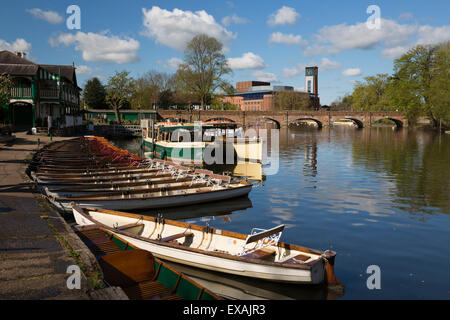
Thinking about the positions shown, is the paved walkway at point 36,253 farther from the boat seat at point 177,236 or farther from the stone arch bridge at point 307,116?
the stone arch bridge at point 307,116

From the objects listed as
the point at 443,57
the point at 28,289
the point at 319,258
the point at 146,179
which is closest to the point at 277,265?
the point at 319,258

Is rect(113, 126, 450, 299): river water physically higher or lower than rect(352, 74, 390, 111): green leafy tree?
lower

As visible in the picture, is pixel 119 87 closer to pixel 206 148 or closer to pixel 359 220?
pixel 206 148

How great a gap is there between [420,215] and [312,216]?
4.77 metres

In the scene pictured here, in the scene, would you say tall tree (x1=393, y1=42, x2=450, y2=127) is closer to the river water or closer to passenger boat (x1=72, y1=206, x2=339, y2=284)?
the river water

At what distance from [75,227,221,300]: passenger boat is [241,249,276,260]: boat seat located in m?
2.48

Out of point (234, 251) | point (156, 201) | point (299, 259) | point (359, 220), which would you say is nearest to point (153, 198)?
point (156, 201)

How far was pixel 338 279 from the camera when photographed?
32.3ft

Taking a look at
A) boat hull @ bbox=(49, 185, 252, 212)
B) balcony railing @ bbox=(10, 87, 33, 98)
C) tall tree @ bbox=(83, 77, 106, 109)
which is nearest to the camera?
boat hull @ bbox=(49, 185, 252, 212)

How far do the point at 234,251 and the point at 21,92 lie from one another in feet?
142

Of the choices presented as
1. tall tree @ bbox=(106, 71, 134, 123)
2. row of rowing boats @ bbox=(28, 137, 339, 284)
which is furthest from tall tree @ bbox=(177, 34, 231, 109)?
row of rowing boats @ bbox=(28, 137, 339, 284)

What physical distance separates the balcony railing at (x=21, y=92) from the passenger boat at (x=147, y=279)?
42704mm

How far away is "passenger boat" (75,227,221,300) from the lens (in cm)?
721
